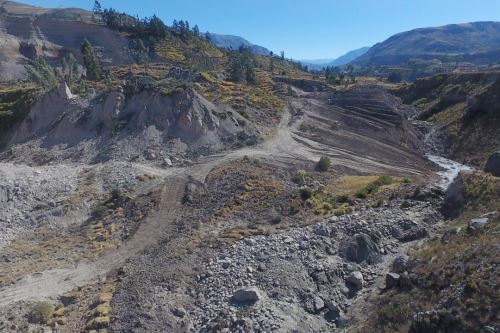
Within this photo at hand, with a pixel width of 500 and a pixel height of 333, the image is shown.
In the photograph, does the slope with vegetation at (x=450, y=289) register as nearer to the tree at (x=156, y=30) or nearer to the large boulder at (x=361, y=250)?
the large boulder at (x=361, y=250)

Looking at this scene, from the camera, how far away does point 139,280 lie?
25.1 m

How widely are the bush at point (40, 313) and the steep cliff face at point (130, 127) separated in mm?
24237

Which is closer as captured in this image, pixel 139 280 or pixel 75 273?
pixel 139 280

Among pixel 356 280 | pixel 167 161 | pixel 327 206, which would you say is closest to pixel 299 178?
pixel 327 206

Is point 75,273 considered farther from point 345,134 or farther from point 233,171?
point 345,134

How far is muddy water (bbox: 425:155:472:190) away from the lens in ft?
136

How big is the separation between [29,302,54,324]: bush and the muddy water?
1422 inches

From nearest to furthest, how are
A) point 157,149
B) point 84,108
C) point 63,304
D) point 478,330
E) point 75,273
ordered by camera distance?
1. point 478,330
2. point 63,304
3. point 75,273
4. point 157,149
5. point 84,108

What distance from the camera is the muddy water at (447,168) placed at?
4142cm

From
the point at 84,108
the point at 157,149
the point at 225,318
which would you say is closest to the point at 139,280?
the point at 225,318

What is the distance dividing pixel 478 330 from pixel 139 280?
19081mm

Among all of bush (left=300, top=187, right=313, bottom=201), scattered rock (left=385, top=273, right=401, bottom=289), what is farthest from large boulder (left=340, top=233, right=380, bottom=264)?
bush (left=300, top=187, right=313, bottom=201)

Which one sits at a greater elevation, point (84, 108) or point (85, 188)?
point (84, 108)

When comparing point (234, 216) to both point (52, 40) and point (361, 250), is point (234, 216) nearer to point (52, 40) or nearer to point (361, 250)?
point (361, 250)
